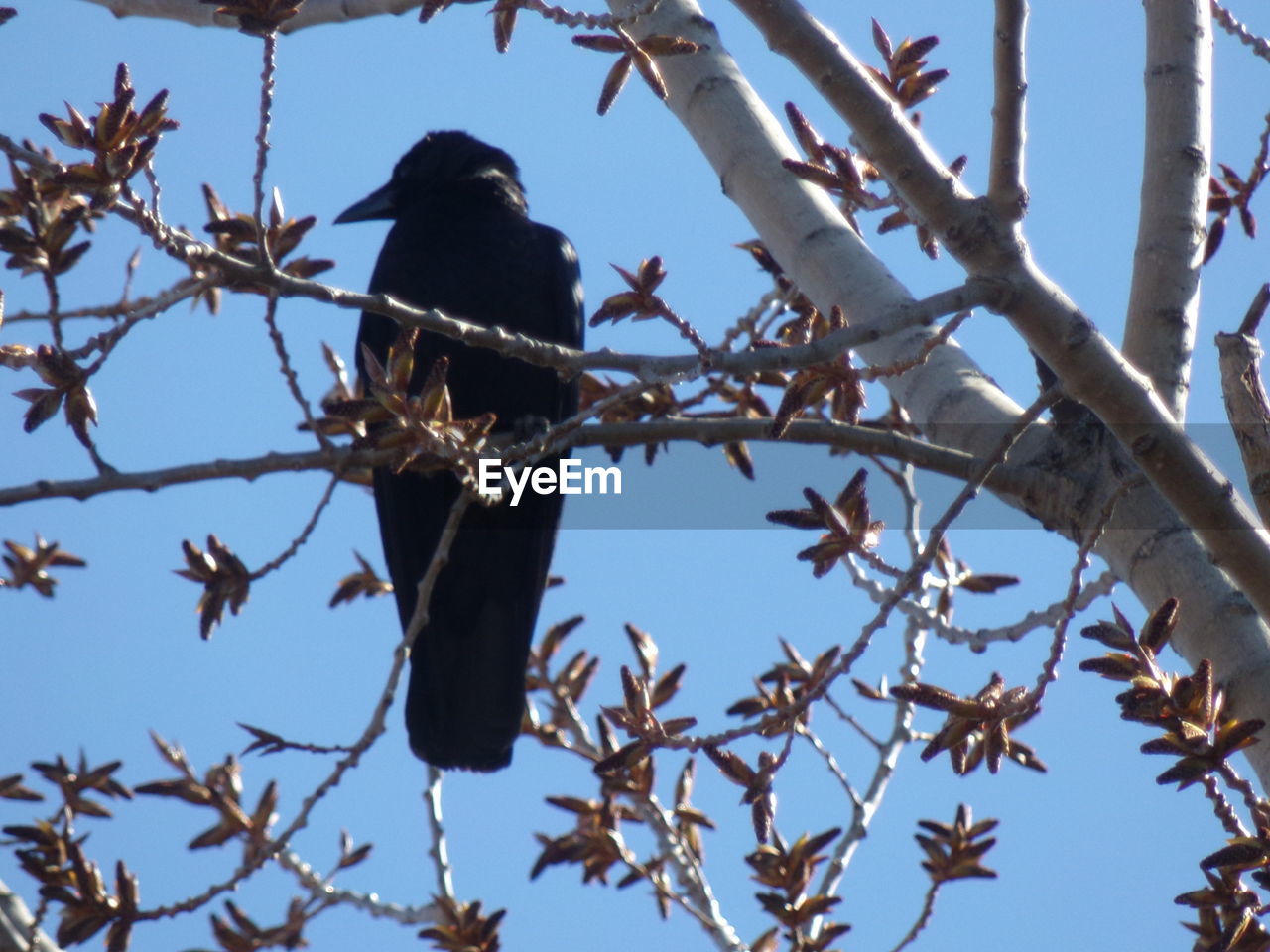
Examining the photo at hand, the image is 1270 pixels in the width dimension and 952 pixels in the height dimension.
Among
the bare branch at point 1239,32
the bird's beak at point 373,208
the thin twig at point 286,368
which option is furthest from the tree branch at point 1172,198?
the bird's beak at point 373,208

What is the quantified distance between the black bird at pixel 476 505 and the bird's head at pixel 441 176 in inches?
9.0

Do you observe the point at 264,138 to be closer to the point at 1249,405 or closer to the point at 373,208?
the point at 1249,405

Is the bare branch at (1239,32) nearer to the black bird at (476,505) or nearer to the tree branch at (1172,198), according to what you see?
the tree branch at (1172,198)

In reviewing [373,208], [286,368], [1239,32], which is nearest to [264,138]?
[286,368]

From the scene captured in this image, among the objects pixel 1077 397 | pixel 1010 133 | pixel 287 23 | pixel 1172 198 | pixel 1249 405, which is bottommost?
pixel 1249 405

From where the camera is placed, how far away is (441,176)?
15.5ft

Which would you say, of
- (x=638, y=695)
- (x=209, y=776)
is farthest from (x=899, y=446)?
(x=209, y=776)

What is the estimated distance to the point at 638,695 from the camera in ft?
6.89

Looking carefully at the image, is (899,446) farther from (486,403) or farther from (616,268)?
(486,403)

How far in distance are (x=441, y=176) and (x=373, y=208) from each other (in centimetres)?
27

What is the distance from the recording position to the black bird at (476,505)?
386 centimetres

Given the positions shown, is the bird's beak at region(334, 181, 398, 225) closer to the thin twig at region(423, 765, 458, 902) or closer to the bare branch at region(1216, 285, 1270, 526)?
the thin twig at region(423, 765, 458, 902)

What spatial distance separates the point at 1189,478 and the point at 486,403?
2485mm

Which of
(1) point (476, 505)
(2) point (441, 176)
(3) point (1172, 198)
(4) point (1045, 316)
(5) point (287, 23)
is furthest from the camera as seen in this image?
(2) point (441, 176)
